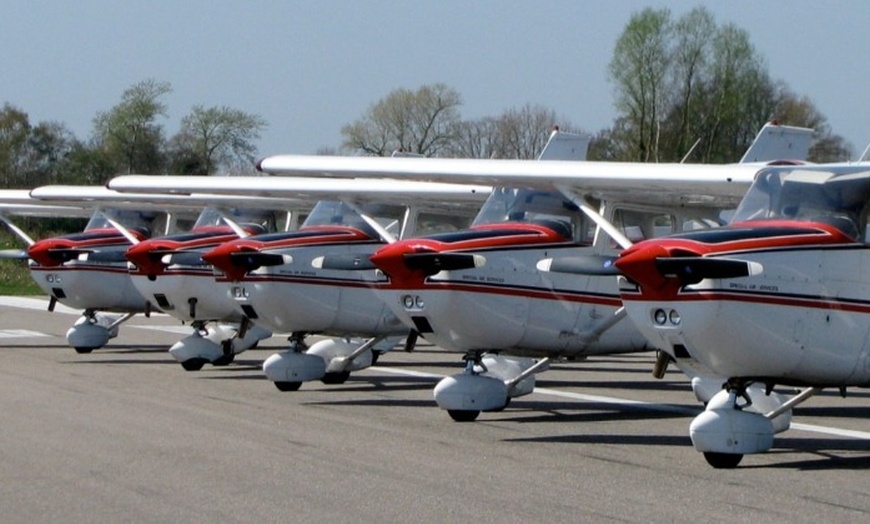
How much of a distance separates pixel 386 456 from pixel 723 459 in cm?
217

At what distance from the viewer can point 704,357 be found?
375 inches

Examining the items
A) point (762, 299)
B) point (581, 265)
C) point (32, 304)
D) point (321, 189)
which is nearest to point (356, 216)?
point (321, 189)

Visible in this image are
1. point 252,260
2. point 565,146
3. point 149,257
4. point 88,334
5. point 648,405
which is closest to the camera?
point 648,405

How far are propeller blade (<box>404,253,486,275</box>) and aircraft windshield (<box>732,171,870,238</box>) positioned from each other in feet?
9.01

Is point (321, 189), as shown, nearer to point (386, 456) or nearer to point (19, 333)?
point (386, 456)

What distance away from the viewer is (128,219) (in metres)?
20.8

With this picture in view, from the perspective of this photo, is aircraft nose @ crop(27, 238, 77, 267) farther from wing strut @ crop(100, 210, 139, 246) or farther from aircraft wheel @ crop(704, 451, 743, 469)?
aircraft wheel @ crop(704, 451, 743, 469)

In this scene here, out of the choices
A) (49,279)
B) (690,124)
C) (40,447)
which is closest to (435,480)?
(40,447)

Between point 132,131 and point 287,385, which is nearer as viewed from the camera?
point 287,385

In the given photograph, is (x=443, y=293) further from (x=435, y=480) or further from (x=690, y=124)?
(x=690, y=124)

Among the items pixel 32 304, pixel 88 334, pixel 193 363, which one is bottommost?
pixel 32 304

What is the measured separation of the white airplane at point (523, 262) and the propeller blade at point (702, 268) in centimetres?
202

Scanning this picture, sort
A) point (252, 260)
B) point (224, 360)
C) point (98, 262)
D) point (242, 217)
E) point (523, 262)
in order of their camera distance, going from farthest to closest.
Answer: point (98, 262)
point (242, 217)
point (224, 360)
point (252, 260)
point (523, 262)

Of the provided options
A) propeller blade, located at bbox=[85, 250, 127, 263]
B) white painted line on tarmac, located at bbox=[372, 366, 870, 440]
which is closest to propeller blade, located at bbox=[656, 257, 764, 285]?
white painted line on tarmac, located at bbox=[372, 366, 870, 440]
